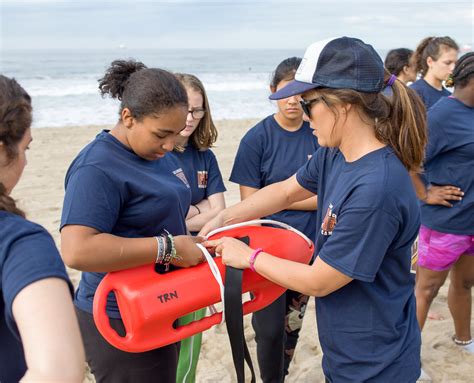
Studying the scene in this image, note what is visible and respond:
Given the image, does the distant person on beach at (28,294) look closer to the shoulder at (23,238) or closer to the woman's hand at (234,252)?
the shoulder at (23,238)

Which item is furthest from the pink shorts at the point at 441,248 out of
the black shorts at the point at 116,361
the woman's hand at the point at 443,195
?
the black shorts at the point at 116,361

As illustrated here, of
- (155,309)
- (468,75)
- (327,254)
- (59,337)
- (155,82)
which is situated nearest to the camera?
(59,337)

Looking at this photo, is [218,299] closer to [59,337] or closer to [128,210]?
[128,210]

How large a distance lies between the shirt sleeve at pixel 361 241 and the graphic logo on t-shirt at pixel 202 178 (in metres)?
1.51

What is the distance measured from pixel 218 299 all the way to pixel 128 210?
0.51 meters

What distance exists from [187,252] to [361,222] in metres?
Result: 0.74

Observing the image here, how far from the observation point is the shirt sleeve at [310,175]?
2.58 meters

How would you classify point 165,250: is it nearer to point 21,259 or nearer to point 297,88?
point 297,88

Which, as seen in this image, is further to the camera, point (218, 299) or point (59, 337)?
point (218, 299)

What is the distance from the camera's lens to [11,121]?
1.39 m

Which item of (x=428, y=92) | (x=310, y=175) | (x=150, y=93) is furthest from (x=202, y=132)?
(x=428, y=92)

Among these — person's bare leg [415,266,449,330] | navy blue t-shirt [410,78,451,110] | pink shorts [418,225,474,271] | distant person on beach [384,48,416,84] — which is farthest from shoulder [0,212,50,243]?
distant person on beach [384,48,416,84]

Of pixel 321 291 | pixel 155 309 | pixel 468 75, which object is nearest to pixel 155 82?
pixel 155 309

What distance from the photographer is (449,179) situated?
3631 millimetres
